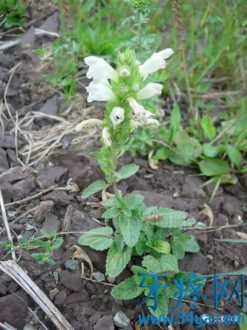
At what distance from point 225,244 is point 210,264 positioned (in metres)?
0.19

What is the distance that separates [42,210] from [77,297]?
51 centimetres

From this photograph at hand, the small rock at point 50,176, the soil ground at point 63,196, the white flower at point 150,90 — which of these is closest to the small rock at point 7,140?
the soil ground at point 63,196

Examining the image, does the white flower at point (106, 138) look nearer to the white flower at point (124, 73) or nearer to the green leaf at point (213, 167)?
the white flower at point (124, 73)

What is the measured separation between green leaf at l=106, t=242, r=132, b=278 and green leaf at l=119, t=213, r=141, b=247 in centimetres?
14

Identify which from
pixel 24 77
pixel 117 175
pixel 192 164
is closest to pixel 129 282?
pixel 117 175

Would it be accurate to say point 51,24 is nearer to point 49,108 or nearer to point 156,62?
point 49,108

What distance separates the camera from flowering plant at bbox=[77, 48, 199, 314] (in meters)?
1.82

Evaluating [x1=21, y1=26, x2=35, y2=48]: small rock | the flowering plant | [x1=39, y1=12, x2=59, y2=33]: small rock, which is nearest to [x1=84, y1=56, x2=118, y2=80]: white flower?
the flowering plant

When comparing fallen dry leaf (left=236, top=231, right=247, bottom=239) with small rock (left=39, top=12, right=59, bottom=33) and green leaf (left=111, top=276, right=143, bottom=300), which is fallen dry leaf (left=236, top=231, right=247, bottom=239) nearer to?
green leaf (left=111, top=276, right=143, bottom=300)

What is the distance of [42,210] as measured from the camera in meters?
2.30

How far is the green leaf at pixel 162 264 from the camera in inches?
80.1

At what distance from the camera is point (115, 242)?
7.06ft

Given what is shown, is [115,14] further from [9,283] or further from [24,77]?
[9,283]

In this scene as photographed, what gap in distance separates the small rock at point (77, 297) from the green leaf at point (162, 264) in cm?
32
